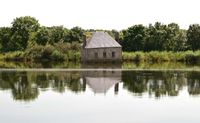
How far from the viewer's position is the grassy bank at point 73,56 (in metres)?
73.8

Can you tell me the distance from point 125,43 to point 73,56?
12546 millimetres

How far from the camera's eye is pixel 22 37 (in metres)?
101

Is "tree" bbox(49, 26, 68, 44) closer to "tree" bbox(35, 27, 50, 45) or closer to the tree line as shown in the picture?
the tree line

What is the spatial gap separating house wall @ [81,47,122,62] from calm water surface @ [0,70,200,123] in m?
41.0

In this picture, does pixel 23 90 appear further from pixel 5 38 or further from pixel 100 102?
pixel 5 38

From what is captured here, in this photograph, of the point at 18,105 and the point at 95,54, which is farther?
the point at 95,54

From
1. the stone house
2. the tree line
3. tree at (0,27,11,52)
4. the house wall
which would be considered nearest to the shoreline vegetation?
the tree line

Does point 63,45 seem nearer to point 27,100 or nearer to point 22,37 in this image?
point 22,37

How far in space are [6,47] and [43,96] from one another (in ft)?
269

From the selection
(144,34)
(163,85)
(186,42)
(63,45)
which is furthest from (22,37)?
(163,85)

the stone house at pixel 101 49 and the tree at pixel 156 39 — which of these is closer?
the stone house at pixel 101 49

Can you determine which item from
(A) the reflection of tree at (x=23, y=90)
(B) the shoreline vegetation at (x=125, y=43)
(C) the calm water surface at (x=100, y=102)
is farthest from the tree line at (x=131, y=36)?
(C) the calm water surface at (x=100, y=102)

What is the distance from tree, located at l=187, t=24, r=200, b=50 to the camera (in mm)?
84438

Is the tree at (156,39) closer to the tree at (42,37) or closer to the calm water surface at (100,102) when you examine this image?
the tree at (42,37)
